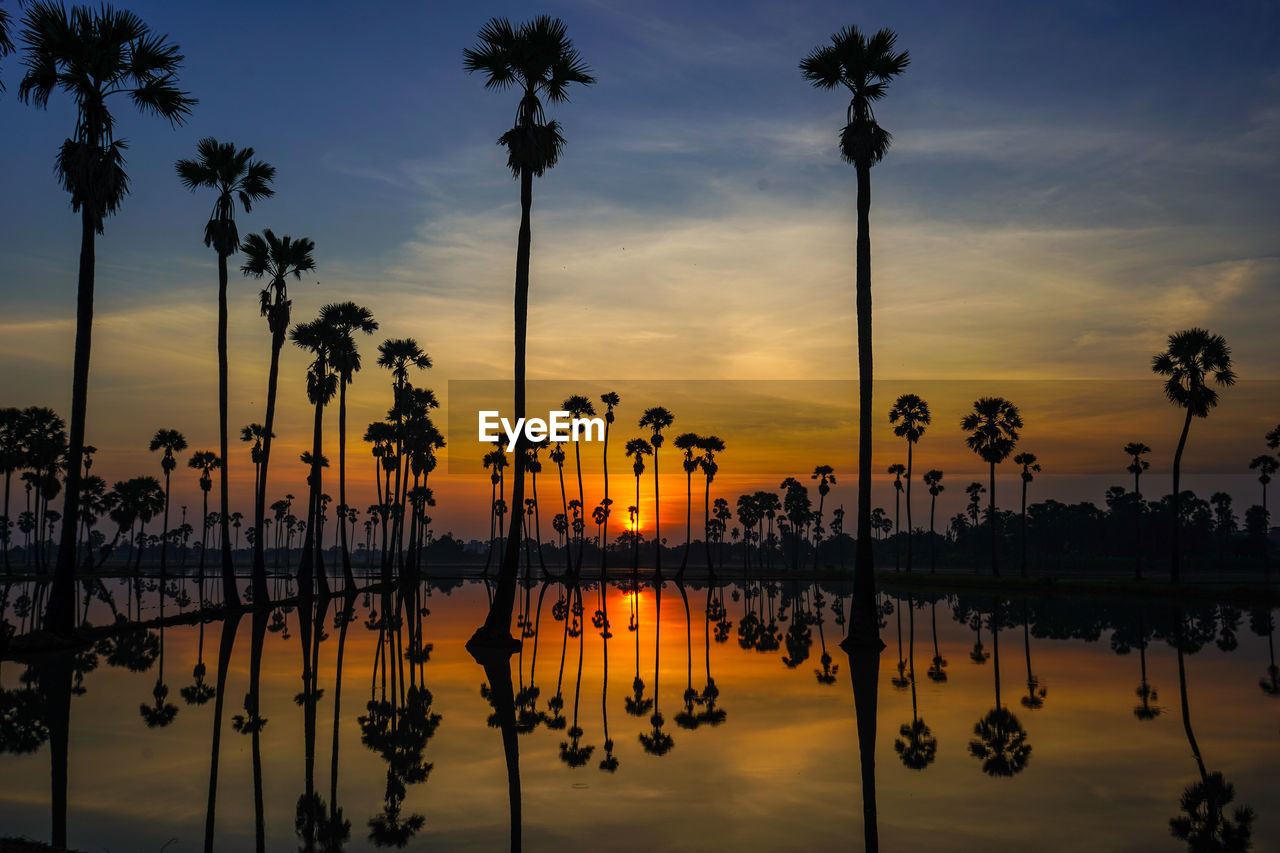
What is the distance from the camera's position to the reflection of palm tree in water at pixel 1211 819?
8664mm

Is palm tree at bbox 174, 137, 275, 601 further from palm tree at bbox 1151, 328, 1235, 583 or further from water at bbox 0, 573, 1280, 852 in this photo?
palm tree at bbox 1151, 328, 1235, 583

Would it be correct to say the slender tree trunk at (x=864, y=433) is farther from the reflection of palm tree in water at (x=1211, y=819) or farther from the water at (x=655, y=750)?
the reflection of palm tree in water at (x=1211, y=819)

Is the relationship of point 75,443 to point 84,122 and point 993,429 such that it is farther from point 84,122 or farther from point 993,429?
point 993,429

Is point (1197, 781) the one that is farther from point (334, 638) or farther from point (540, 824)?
point (334, 638)

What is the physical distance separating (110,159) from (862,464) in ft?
80.4

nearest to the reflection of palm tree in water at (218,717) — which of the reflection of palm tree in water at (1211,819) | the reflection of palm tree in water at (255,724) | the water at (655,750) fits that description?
the water at (655,750)

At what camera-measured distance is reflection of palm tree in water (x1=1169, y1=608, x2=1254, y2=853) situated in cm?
866

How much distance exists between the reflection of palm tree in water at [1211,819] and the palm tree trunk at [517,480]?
58.0 ft

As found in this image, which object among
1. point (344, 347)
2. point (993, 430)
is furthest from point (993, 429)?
point (344, 347)

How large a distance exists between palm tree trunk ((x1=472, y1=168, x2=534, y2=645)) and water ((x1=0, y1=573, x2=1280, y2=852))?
1.29 meters

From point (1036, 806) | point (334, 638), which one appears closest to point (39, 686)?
point (334, 638)

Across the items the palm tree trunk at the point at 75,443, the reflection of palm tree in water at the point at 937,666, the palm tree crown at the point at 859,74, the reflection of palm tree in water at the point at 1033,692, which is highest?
the palm tree crown at the point at 859,74

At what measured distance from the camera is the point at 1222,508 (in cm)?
18500

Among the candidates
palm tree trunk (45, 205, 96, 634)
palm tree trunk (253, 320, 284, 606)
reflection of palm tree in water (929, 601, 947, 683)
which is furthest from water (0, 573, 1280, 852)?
palm tree trunk (253, 320, 284, 606)
